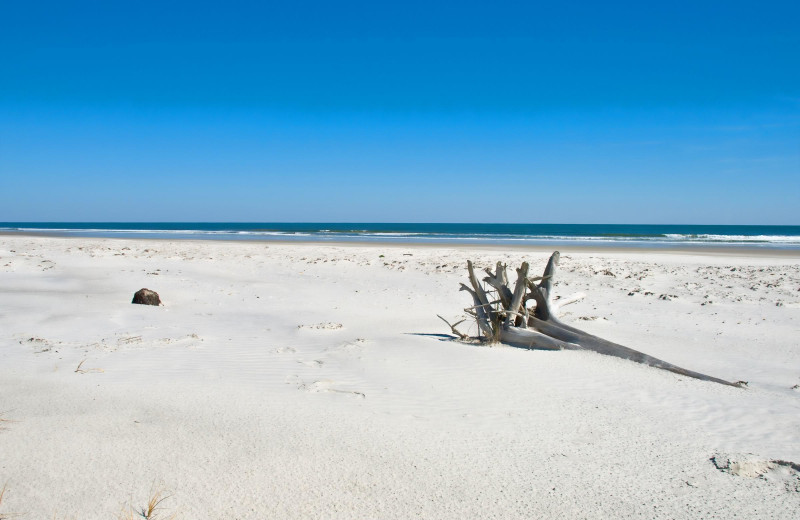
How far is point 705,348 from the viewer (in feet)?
23.6

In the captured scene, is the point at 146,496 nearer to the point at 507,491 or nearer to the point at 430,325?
the point at 507,491

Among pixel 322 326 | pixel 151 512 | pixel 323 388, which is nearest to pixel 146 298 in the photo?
pixel 322 326

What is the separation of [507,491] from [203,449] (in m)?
1.91

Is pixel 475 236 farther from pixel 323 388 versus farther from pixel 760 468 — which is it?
pixel 760 468

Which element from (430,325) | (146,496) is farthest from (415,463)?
(430,325)

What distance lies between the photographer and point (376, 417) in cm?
414

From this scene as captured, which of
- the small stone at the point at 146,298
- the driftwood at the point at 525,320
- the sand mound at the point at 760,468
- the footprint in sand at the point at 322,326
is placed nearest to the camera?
the sand mound at the point at 760,468

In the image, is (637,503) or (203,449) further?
(203,449)

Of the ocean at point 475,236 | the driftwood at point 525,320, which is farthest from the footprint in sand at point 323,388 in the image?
the ocean at point 475,236

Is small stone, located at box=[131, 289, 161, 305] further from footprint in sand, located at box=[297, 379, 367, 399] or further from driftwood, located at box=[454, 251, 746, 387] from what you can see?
footprint in sand, located at box=[297, 379, 367, 399]

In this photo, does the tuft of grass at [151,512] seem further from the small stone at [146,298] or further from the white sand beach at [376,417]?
the small stone at [146,298]

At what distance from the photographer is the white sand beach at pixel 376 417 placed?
9.66ft

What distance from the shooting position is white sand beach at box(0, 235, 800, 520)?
2.95 meters

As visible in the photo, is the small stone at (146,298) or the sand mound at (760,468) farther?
the small stone at (146,298)
